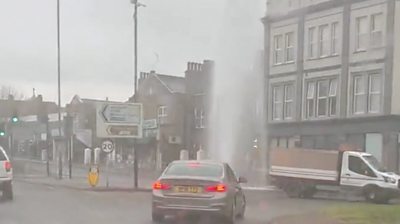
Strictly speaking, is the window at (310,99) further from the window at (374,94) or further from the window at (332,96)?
the window at (374,94)

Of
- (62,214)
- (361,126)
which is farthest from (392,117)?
(62,214)

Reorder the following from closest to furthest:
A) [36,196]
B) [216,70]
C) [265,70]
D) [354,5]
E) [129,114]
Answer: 1. [36,196]
2. [129,114]
3. [354,5]
4. [216,70]
5. [265,70]

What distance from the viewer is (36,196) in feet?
75.1

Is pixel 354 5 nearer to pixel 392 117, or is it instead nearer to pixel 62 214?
pixel 392 117

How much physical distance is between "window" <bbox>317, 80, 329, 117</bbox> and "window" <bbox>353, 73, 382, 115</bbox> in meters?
2.52

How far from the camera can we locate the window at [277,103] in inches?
1693

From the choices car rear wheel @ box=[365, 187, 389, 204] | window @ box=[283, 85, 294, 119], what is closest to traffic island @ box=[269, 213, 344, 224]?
car rear wheel @ box=[365, 187, 389, 204]

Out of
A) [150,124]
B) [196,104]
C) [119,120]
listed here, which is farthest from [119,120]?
[196,104]

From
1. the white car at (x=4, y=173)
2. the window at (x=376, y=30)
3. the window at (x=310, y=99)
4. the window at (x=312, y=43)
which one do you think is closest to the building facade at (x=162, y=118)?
the window at (x=310, y=99)

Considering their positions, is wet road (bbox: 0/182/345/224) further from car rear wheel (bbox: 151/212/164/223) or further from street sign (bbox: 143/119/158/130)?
street sign (bbox: 143/119/158/130)

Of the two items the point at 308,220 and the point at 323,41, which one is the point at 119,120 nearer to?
the point at 323,41

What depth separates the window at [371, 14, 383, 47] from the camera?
3188 centimetres

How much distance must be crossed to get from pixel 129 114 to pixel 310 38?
11.7 meters

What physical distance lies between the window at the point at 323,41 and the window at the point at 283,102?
154 inches
